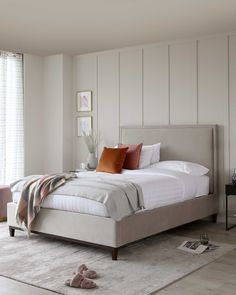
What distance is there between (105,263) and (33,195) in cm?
118

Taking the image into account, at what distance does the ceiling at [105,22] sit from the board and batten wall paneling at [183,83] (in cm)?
24

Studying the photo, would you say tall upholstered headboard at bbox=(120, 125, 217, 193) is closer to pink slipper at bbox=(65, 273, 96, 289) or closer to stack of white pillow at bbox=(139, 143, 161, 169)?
stack of white pillow at bbox=(139, 143, 161, 169)

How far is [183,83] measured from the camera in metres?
6.08

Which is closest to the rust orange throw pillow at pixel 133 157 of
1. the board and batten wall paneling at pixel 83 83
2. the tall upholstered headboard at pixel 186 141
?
the tall upholstered headboard at pixel 186 141

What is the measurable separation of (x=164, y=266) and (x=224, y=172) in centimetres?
225

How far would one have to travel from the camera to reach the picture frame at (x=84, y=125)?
23.2 ft

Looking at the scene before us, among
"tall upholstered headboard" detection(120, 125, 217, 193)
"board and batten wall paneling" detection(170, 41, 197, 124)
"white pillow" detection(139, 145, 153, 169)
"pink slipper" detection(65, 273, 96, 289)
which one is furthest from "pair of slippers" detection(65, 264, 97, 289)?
"board and batten wall paneling" detection(170, 41, 197, 124)

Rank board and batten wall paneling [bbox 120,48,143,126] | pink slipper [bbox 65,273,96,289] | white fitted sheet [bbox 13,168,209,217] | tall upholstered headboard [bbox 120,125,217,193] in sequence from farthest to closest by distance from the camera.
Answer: board and batten wall paneling [bbox 120,48,143,126]
tall upholstered headboard [bbox 120,125,217,193]
white fitted sheet [bbox 13,168,209,217]
pink slipper [bbox 65,273,96,289]

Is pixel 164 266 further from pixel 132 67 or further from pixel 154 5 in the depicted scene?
pixel 132 67

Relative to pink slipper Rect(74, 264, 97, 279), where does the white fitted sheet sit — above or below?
above

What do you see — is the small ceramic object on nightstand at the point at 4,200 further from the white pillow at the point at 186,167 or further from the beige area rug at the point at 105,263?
the white pillow at the point at 186,167

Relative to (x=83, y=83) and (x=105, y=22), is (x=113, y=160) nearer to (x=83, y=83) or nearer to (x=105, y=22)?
(x=105, y=22)

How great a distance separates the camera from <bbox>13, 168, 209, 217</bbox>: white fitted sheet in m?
4.30

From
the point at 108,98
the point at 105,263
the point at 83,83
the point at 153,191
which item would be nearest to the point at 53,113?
the point at 83,83
